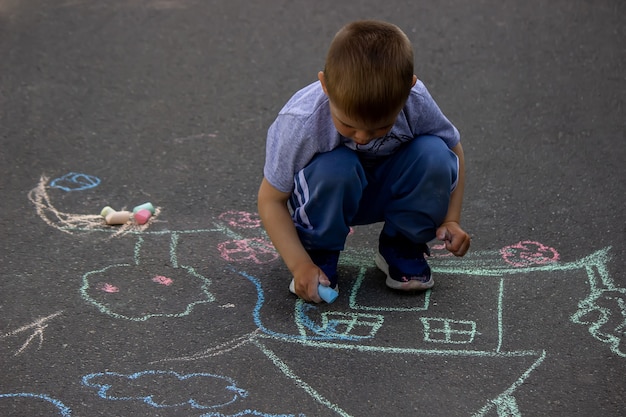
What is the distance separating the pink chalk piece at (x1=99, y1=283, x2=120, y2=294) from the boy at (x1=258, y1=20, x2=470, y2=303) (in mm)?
531

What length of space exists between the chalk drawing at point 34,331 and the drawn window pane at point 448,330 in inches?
43.0

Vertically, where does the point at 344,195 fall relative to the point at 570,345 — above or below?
above

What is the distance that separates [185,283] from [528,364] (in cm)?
109

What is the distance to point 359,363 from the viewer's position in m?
2.57

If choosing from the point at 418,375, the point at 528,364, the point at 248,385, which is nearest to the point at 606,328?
the point at 528,364

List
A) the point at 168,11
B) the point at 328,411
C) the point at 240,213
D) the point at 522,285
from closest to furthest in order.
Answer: the point at 328,411 < the point at 522,285 < the point at 240,213 < the point at 168,11

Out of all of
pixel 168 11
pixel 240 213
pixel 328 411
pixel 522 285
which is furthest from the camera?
pixel 168 11

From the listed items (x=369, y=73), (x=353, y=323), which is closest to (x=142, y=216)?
(x=353, y=323)

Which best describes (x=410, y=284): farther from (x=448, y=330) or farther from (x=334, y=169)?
(x=334, y=169)

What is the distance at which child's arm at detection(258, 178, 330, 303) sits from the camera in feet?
8.85

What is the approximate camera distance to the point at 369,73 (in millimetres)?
2430

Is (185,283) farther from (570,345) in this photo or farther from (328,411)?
(570,345)

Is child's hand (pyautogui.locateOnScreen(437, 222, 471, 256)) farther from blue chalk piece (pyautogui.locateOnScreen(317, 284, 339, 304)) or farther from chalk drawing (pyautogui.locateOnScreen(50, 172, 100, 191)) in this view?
chalk drawing (pyautogui.locateOnScreen(50, 172, 100, 191))

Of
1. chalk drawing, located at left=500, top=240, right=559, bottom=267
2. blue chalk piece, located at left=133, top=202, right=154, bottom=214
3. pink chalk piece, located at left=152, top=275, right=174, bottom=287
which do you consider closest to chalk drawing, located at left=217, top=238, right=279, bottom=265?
pink chalk piece, located at left=152, top=275, right=174, bottom=287
